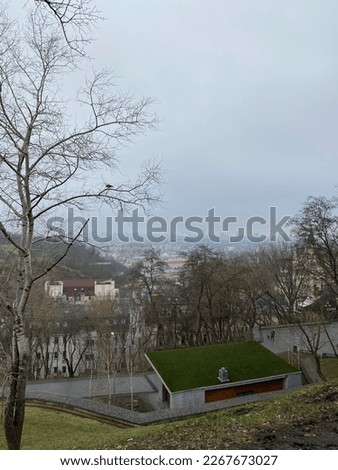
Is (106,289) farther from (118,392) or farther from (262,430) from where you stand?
(262,430)

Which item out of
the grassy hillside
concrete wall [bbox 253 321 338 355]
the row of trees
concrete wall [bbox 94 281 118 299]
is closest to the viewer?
the grassy hillside

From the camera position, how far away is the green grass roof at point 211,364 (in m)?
11.5

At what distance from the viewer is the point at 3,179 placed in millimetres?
4133

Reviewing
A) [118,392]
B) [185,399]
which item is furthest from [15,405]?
[118,392]

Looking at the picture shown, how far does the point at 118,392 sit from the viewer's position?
14.1m

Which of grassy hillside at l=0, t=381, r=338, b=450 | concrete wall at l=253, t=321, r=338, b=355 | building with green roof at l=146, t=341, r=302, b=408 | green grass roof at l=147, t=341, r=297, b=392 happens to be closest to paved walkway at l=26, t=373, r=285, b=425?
building with green roof at l=146, t=341, r=302, b=408

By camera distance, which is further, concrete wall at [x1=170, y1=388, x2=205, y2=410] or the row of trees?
the row of trees

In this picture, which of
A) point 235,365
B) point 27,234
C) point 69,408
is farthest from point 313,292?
point 27,234

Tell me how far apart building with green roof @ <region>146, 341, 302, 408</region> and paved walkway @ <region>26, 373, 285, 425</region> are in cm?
98

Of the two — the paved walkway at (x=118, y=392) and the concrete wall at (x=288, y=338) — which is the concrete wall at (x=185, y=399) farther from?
the concrete wall at (x=288, y=338)

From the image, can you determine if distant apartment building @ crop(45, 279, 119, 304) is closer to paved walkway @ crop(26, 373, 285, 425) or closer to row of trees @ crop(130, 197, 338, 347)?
row of trees @ crop(130, 197, 338, 347)

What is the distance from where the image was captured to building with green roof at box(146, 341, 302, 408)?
11.0 meters
